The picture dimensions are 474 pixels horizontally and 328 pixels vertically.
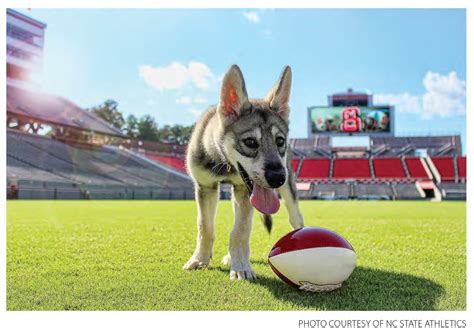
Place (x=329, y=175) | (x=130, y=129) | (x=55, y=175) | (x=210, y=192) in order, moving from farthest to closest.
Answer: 1. (x=130, y=129)
2. (x=329, y=175)
3. (x=55, y=175)
4. (x=210, y=192)

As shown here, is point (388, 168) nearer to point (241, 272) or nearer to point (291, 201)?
point (291, 201)

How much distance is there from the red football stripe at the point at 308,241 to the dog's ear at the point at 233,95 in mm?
1143

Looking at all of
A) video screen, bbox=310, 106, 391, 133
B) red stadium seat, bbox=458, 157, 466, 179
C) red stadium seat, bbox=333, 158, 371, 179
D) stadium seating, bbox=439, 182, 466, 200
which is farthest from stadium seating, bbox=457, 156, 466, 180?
video screen, bbox=310, 106, 391, 133

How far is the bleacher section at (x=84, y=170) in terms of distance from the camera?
3105cm

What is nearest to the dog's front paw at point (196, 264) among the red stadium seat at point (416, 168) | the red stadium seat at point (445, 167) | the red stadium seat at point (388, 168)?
the red stadium seat at point (388, 168)

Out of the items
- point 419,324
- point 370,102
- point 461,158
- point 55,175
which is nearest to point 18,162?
point 55,175

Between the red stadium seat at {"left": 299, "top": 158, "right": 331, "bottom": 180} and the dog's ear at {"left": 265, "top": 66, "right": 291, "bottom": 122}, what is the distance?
163ft

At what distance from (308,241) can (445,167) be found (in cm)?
5481

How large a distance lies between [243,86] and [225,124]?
1.19 ft

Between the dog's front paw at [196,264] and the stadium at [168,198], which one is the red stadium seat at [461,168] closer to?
the stadium at [168,198]

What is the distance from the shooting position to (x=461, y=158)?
182 feet

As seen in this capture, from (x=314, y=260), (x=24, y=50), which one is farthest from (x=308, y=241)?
(x=24, y=50)

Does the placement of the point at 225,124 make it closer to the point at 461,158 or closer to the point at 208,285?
the point at 208,285
